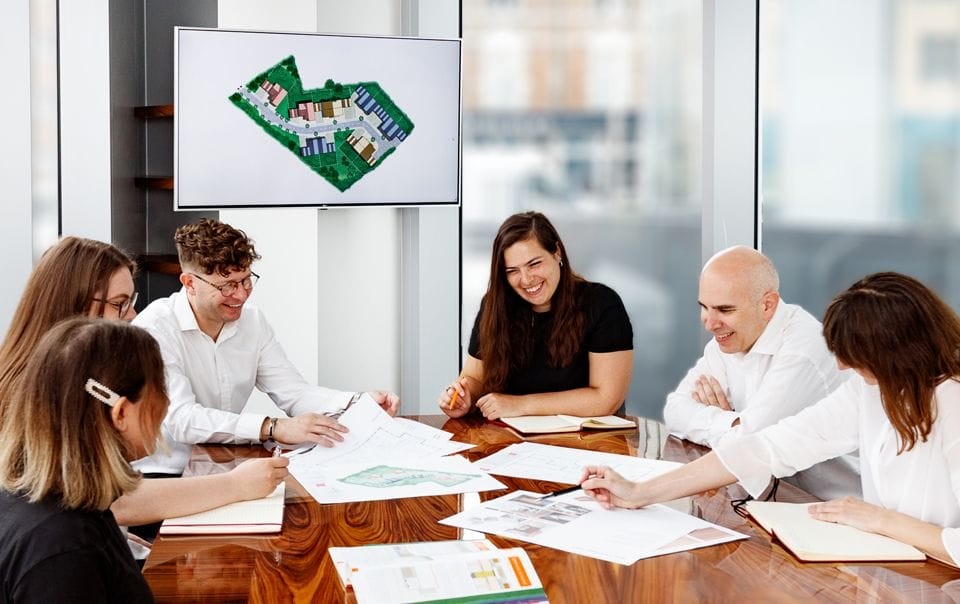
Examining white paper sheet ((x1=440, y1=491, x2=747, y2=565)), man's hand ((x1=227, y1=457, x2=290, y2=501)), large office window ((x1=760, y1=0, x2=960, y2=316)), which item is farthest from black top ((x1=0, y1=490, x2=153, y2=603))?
large office window ((x1=760, y1=0, x2=960, y2=316))

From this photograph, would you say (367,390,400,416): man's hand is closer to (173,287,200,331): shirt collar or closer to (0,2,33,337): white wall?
(173,287,200,331): shirt collar

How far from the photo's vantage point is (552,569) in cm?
181

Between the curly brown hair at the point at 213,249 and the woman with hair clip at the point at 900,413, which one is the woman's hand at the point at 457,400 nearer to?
the curly brown hair at the point at 213,249

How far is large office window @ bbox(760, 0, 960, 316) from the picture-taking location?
14.3 feet

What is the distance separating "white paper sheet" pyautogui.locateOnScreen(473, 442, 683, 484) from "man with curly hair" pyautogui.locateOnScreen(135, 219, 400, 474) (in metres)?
0.44

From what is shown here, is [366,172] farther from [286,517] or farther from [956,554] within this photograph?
[956,554]

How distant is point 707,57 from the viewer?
167 inches

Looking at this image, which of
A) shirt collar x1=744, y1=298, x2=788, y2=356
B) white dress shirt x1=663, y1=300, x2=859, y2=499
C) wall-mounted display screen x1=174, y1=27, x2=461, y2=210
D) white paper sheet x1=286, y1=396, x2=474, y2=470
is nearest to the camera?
white paper sheet x1=286, y1=396, x2=474, y2=470

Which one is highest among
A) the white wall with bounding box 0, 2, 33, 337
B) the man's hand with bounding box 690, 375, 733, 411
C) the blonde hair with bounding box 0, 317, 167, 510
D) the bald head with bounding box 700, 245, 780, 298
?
the white wall with bounding box 0, 2, 33, 337

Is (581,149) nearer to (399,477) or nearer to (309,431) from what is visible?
(309,431)

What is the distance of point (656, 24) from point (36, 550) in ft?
13.2

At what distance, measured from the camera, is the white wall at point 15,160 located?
4070 mm

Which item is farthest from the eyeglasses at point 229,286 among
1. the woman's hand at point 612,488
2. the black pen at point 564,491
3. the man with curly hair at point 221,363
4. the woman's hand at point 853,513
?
the woman's hand at point 853,513

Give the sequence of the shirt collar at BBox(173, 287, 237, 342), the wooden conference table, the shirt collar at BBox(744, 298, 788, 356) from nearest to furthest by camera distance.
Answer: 1. the wooden conference table
2. the shirt collar at BBox(744, 298, 788, 356)
3. the shirt collar at BBox(173, 287, 237, 342)
